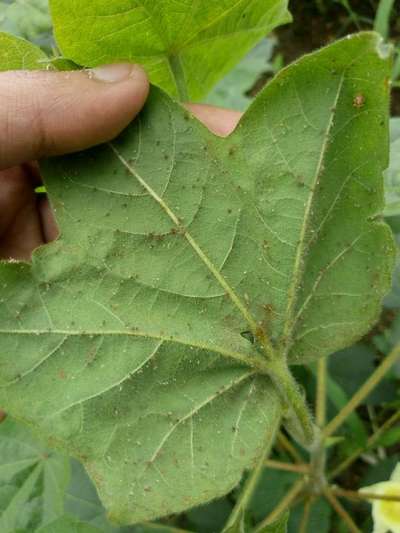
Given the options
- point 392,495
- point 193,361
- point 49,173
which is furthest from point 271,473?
point 49,173

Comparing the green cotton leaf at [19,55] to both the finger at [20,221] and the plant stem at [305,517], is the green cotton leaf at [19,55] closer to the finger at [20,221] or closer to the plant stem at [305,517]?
the finger at [20,221]

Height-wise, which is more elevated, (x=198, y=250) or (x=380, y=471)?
(x=198, y=250)

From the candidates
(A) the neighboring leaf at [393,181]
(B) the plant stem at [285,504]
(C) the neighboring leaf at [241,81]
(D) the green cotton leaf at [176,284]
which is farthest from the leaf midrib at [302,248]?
(C) the neighboring leaf at [241,81]

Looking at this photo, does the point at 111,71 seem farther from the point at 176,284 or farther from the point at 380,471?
the point at 380,471

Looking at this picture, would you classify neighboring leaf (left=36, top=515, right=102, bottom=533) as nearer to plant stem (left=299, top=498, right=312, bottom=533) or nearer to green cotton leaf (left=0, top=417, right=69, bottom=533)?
green cotton leaf (left=0, top=417, right=69, bottom=533)

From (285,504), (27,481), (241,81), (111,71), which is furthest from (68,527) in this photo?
(241,81)

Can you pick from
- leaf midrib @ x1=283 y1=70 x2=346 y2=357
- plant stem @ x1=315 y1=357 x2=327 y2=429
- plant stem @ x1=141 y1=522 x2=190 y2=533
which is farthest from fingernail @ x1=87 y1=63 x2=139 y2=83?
plant stem @ x1=141 y1=522 x2=190 y2=533

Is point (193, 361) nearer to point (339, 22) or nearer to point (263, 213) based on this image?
point (263, 213)
